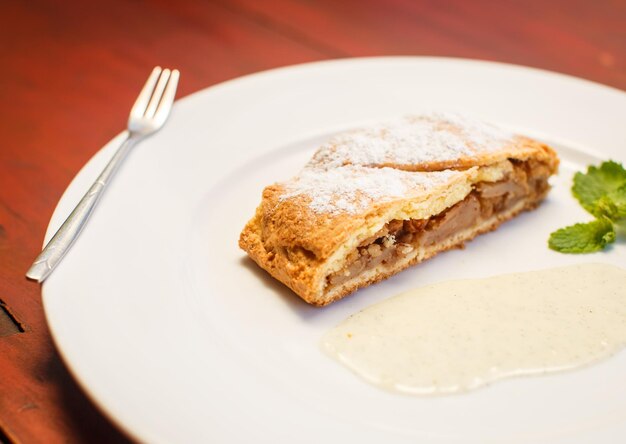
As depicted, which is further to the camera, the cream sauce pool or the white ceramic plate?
the cream sauce pool

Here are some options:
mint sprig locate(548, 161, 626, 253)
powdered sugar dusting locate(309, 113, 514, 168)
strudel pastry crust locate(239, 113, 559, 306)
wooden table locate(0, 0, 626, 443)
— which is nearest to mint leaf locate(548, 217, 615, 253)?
mint sprig locate(548, 161, 626, 253)

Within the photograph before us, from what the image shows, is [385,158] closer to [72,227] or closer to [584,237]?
[584,237]

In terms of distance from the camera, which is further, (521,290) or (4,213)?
(4,213)

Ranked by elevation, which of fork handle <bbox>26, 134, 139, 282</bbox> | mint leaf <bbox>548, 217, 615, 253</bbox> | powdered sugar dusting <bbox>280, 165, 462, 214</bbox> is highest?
powdered sugar dusting <bbox>280, 165, 462, 214</bbox>

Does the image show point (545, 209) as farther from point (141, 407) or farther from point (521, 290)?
point (141, 407)

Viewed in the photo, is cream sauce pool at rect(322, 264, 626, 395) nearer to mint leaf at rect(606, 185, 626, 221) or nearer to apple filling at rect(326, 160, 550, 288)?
apple filling at rect(326, 160, 550, 288)

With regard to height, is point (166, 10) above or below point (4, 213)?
above

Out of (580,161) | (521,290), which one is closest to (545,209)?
(580,161)

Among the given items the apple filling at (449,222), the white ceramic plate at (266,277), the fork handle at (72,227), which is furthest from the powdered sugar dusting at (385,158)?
the fork handle at (72,227)

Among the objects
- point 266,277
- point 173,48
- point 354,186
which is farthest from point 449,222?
point 173,48
